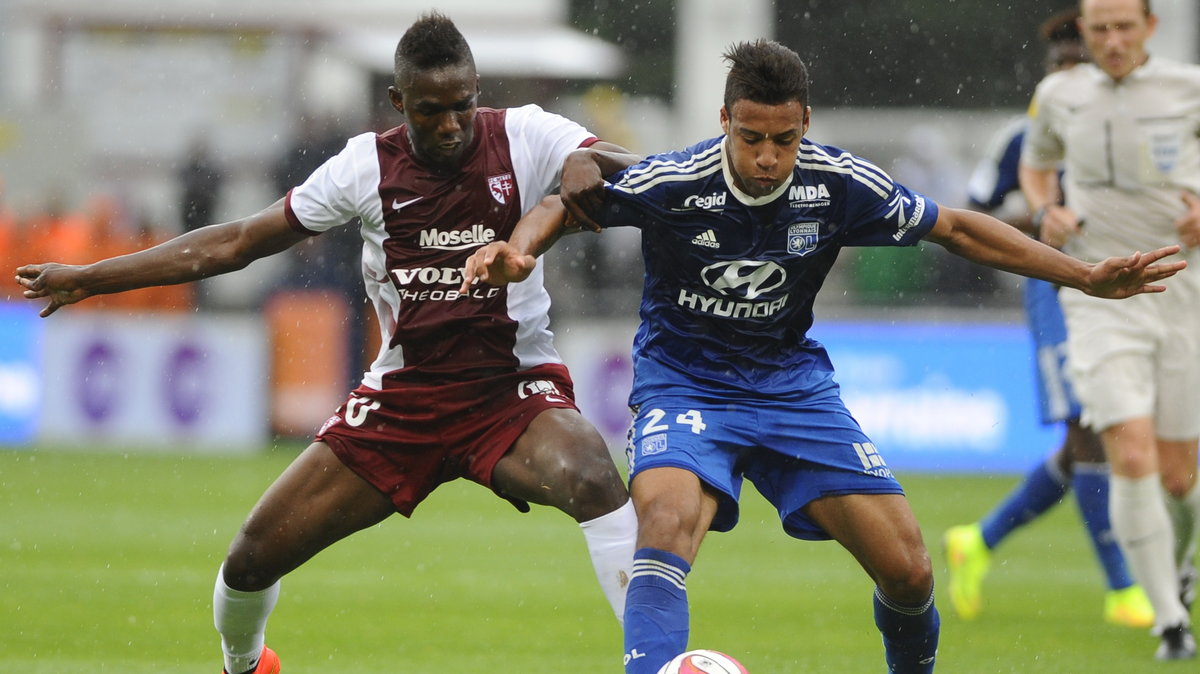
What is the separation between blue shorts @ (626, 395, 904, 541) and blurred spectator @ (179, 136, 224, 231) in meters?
11.5

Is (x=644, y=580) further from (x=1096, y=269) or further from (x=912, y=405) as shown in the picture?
(x=912, y=405)

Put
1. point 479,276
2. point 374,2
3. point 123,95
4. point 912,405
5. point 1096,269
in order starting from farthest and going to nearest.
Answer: point 374,2 → point 123,95 → point 912,405 → point 1096,269 → point 479,276

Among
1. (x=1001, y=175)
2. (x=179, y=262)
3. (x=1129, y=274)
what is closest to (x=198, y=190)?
(x=1001, y=175)

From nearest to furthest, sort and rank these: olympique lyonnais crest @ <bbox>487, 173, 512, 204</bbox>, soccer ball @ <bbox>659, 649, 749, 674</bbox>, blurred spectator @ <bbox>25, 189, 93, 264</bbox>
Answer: soccer ball @ <bbox>659, 649, 749, 674</bbox> → olympique lyonnais crest @ <bbox>487, 173, 512, 204</bbox> → blurred spectator @ <bbox>25, 189, 93, 264</bbox>

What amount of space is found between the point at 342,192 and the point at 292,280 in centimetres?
942

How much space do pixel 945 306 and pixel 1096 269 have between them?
9139 mm

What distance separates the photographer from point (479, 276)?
444 cm

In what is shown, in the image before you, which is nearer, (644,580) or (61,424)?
(644,580)

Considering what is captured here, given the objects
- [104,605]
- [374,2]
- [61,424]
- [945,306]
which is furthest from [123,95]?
[104,605]

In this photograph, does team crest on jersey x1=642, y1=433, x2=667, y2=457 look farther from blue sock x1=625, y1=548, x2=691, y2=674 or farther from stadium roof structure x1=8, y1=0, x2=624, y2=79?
stadium roof structure x1=8, y1=0, x2=624, y2=79

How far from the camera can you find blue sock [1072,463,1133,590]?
7.30 meters

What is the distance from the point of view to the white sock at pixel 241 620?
17.2 feet

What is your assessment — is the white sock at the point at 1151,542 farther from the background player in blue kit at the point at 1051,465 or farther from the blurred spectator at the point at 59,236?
the blurred spectator at the point at 59,236

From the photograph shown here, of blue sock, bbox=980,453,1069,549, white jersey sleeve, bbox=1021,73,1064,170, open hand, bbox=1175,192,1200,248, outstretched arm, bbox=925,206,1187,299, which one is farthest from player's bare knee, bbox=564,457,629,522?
blue sock, bbox=980,453,1069,549
